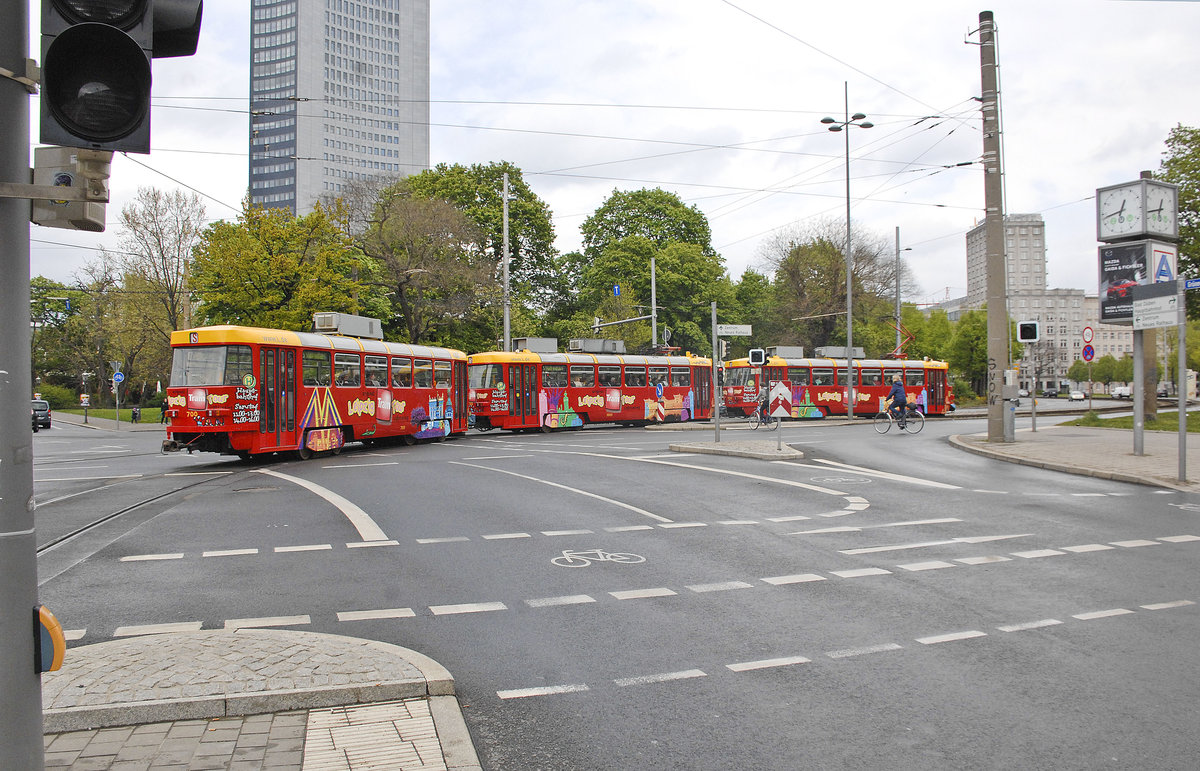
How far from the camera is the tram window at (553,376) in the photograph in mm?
33219

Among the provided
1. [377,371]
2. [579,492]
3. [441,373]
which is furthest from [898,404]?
[579,492]

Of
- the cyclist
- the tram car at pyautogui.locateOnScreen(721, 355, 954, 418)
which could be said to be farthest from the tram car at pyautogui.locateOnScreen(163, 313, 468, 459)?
the tram car at pyautogui.locateOnScreen(721, 355, 954, 418)

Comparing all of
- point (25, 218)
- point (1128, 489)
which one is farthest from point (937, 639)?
point (1128, 489)

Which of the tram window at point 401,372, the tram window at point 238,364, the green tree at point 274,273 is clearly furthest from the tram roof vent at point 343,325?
the green tree at point 274,273

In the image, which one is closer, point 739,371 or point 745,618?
point 745,618

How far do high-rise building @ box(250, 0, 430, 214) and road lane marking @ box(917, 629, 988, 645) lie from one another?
144m

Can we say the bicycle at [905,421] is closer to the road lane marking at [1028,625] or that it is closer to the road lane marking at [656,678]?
the road lane marking at [1028,625]

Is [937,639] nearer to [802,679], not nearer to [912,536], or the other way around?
[802,679]

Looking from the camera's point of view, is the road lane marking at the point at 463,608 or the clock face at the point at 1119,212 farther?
the clock face at the point at 1119,212

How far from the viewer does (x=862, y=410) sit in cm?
4297

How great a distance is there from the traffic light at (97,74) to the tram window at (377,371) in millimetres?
20870

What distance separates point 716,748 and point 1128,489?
12089 millimetres

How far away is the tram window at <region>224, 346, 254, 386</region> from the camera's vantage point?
18203 mm

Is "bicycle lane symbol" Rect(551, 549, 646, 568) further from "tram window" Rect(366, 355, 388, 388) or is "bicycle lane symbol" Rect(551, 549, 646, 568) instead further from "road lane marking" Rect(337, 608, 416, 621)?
"tram window" Rect(366, 355, 388, 388)
